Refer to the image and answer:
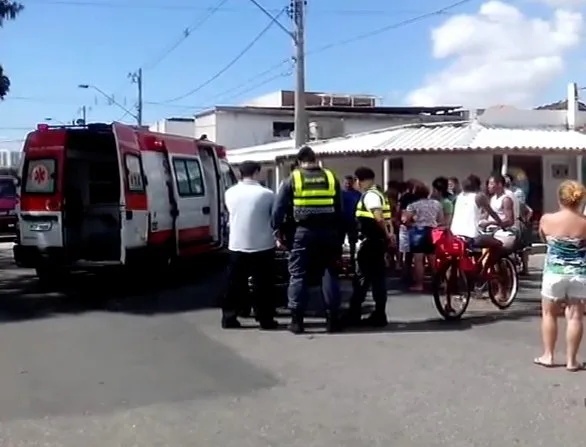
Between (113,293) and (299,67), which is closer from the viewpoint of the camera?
(113,293)

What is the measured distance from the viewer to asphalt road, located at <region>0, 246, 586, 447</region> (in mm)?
6367

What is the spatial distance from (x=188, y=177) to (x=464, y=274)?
22.1 feet

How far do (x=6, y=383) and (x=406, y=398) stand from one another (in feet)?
11.0

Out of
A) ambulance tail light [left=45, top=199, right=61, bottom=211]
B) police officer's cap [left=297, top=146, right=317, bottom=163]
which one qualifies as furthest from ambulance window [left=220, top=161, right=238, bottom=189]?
police officer's cap [left=297, top=146, right=317, bottom=163]

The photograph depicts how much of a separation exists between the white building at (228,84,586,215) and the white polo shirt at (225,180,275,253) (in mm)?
13277

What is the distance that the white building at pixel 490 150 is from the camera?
23.9 meters

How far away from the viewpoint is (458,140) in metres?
24.2

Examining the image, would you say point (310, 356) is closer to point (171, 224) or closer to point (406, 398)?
point (406, 398)

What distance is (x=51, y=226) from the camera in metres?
14.2

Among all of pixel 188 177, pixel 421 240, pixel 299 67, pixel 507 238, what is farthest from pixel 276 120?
pixel 507 238

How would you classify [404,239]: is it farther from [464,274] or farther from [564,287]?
[564,287]

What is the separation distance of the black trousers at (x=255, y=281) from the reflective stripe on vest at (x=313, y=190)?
87 centimetres

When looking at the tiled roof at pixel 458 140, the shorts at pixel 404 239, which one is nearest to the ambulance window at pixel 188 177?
the shorts at pixel 404 239

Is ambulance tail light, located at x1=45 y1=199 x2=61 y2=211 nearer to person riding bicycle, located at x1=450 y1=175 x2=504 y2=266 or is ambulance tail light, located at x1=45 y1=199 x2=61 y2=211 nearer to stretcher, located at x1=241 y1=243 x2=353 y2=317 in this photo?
stretcher, located at x1=241 y1=243 x2=353 y2=317
